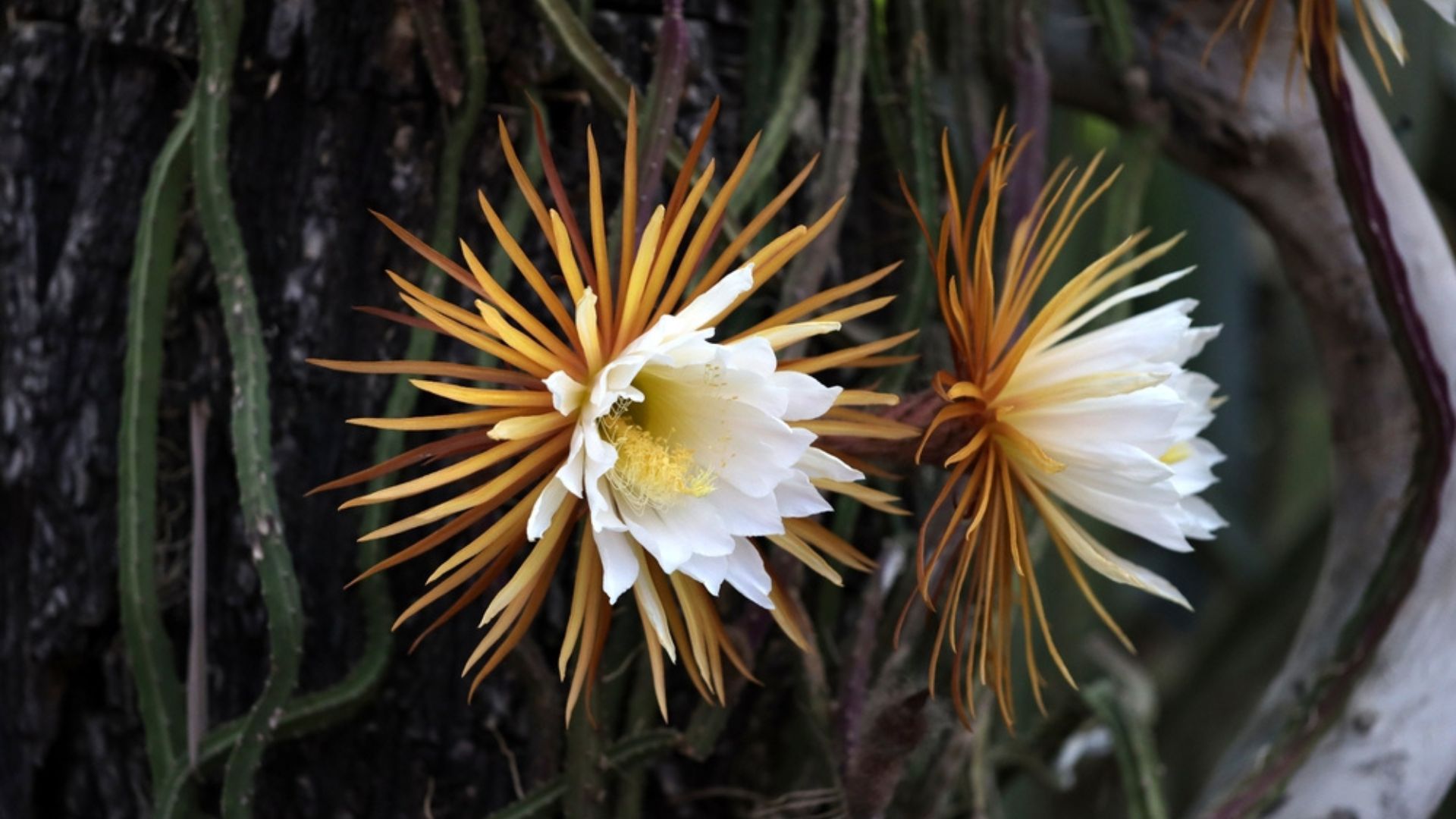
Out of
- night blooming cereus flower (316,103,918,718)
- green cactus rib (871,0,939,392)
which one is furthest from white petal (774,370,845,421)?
green cactus rib (871,0,939,392)

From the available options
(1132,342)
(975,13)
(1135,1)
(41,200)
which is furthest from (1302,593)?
(41,200)

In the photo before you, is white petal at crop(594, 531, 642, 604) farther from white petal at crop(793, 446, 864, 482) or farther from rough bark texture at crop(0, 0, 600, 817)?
rough bark texture at crop(0, 0, 600, 817)

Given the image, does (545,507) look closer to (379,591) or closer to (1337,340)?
(379,591)

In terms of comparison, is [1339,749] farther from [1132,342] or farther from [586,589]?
[586,589]

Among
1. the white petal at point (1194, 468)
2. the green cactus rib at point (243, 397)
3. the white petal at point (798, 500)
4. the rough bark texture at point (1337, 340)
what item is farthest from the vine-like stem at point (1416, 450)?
the green cactus rib at point (243, 397)

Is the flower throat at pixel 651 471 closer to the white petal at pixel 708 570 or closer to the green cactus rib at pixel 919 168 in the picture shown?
the white petal at pixel 708 570

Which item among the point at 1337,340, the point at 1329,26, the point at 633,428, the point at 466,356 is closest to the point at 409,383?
the point at 466,356
